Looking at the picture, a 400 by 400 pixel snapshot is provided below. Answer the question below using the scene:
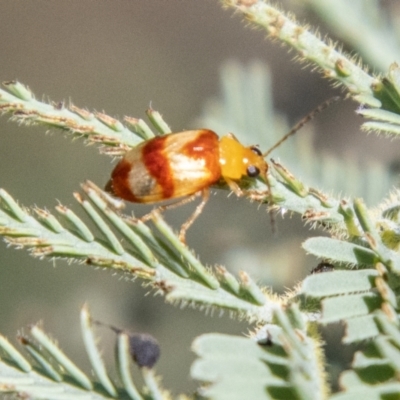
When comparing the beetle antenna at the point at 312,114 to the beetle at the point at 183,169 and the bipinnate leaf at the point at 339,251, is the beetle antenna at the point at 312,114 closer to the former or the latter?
the beetle at the point at 183,169

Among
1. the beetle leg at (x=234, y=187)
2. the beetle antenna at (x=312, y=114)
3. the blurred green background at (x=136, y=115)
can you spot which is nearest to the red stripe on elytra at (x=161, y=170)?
the beetle leg at (x=234, y=187)

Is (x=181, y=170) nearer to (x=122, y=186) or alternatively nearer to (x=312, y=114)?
(x=122, y=186)

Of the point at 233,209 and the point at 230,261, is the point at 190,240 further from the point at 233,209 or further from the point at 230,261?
the point at 230,261

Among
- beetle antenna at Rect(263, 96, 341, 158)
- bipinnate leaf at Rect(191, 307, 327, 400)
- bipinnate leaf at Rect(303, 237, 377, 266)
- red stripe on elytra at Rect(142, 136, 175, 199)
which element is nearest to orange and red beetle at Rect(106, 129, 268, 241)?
red stripe on elytra at Rect(142, 136, 175, 199)

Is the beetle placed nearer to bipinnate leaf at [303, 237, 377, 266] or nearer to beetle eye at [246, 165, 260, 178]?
beetle eye at [246, 165, 260, 178]

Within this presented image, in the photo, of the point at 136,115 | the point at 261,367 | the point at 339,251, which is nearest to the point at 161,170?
the point at 339,251

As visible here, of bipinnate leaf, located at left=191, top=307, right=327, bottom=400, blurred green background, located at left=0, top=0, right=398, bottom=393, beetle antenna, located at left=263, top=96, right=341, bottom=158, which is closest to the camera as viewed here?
bipinnate leaf, located at left=191, top=307, right=327, bottom=400

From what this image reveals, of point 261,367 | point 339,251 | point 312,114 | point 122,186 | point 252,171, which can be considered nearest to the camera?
point 261,367
